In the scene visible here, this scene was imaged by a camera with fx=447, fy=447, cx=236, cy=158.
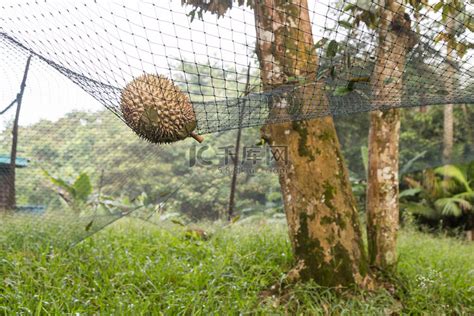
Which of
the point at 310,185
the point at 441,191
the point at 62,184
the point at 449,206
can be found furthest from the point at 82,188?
the point at 441,191

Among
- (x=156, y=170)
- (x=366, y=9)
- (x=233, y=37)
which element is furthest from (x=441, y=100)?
(x=156, y=170)

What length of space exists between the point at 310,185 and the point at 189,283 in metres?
0.84

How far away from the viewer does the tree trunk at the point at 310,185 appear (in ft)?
7.54

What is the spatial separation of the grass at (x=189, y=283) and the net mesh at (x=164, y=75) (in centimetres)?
34

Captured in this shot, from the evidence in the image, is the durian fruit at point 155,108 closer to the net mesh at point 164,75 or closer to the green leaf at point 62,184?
the net mesh at point 164,75

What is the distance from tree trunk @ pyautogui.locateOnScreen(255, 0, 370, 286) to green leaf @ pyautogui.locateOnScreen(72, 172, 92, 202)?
Answer: 237 cm

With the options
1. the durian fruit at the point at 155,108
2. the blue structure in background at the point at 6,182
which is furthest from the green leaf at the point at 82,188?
the durian fruit at the point at 155,108

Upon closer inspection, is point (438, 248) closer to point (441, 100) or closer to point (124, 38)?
point (441, 100)

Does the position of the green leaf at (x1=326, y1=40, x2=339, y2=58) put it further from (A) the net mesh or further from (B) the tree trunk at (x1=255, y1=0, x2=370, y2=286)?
(B) the tree trunk at (x1=255, y1=0, x2=370, y2=286)

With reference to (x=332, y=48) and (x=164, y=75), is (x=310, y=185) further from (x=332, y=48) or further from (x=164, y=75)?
(x=164, y=75)

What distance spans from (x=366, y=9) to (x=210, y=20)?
836 millimetres

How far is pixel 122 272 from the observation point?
2.51 metres

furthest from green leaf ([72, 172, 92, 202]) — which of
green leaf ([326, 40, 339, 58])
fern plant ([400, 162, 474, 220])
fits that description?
fern plant ([400, 162, 474, 220])

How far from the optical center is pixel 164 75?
5.02 feet
